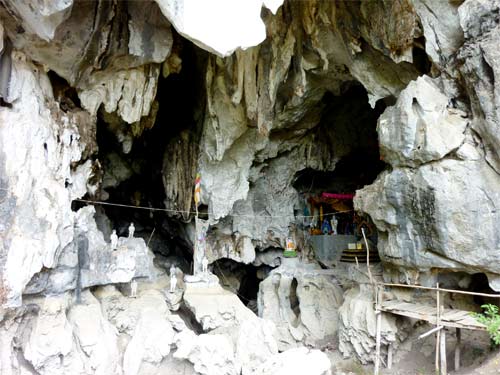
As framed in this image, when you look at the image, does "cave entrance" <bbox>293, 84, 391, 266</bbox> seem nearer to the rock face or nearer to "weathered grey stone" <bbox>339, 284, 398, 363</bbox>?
the rock face

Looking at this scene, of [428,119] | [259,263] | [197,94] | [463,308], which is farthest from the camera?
[259,263]

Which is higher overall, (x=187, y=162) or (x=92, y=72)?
(x=92, y=72)

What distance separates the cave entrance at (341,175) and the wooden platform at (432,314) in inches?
148

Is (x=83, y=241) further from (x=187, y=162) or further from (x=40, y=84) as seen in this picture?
(x=187, y=162)

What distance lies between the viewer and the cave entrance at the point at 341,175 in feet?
47.1

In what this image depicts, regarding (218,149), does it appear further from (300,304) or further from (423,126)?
(423,126)

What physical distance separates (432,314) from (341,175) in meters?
9.38

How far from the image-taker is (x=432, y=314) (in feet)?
27.1

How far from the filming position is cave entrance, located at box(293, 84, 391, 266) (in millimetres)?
14344

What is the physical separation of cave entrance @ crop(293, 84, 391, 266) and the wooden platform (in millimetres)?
3758

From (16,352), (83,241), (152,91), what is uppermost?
(152,91)

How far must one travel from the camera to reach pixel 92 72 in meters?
9.00

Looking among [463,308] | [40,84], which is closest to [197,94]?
[40,84]

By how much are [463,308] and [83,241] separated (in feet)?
29.6
